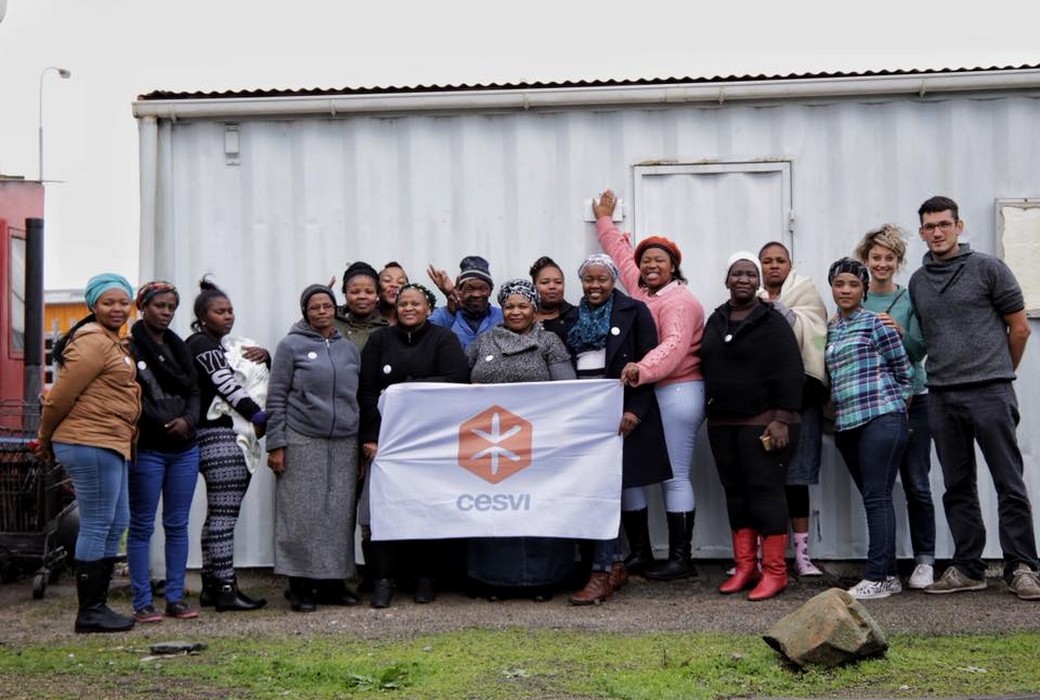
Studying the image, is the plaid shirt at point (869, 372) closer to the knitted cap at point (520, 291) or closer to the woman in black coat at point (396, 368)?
the knitted cap at point (520, 291)

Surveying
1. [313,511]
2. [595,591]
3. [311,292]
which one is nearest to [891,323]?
[595,591]

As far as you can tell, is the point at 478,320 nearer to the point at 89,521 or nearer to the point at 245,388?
the point at 245,388

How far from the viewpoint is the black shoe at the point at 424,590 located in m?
9.79

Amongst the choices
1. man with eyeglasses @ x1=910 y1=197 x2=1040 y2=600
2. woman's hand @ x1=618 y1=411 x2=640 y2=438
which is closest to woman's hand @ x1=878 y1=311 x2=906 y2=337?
man with eyeglasses @ x1=910 y1=197 x2=1040 y2=600

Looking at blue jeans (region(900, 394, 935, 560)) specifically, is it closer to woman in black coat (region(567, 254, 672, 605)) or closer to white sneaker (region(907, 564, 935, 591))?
white sneaker (region(907, 564, 935, 591))

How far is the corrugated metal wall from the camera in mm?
10414

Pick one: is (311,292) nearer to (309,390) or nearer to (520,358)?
(309,390)

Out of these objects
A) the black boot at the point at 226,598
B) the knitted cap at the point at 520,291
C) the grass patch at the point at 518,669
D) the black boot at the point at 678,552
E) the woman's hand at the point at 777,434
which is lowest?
the grass patch at the point at 518,669

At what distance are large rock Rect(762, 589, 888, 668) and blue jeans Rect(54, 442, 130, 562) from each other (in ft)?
12.6

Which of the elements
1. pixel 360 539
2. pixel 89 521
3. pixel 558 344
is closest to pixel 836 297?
pixel 558 344

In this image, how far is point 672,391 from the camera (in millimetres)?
9891

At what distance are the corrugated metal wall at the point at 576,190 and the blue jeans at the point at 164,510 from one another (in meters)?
1.31

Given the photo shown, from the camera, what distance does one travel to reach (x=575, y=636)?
8336 mm

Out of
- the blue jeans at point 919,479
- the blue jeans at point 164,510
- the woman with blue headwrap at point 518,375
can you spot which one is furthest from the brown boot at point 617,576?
the blue jeans at point 164,510
